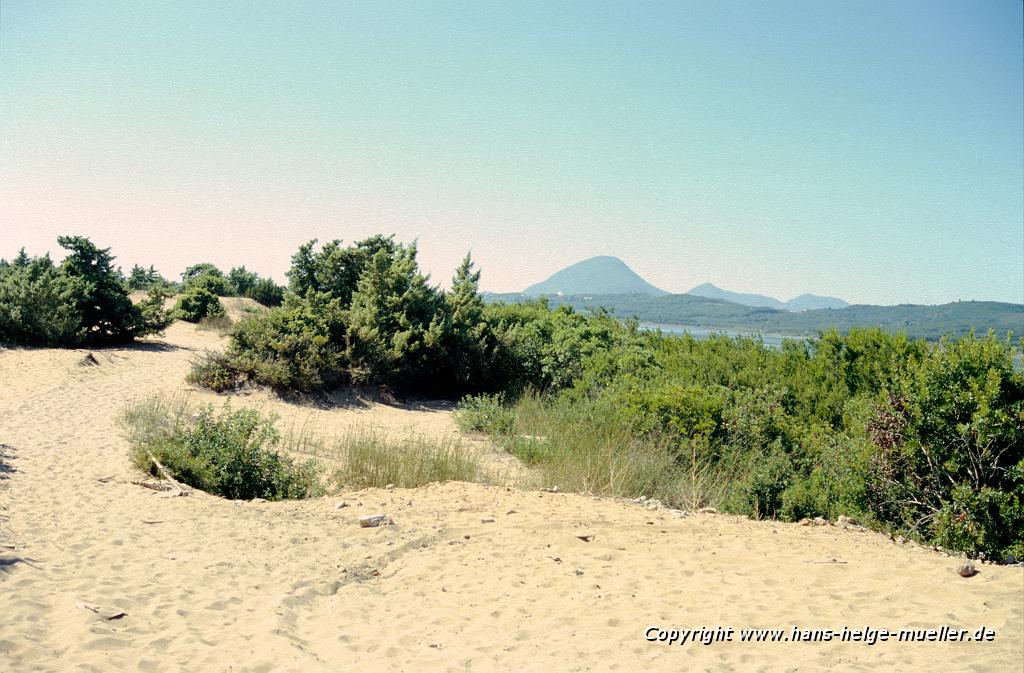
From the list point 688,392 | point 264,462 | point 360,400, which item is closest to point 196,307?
point 360,400

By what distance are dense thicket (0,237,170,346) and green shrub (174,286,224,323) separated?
556cm

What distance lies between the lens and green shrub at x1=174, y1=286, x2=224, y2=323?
2814 centimetres

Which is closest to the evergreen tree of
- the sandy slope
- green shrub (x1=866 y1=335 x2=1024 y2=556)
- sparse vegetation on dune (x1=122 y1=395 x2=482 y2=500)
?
sparse vegetation on dune (x1=122 y1=395 x2=482 y2=500)

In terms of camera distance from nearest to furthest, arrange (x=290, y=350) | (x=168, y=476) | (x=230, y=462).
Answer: (x=168, y=476)
(x=230, y=462)
(x=290, y=350)

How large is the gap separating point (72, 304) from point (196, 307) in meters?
9.06

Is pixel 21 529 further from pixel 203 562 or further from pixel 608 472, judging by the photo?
pixel 608 472

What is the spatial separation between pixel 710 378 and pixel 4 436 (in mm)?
12122

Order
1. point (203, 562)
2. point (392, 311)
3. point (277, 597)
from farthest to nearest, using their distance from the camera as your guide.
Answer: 1. point (392, 311)
2. point (203, 562)
3. point (277, 597)

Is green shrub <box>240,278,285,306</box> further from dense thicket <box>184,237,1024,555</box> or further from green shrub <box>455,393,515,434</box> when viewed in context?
green shrub <box>455,393,515,434</box>

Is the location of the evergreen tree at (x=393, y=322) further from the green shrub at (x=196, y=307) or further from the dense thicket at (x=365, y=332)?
the green shrub at (x=196, y=307)

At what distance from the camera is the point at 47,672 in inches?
160

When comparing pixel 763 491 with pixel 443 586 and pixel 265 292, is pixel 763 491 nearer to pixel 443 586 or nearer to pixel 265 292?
pixel 443 586

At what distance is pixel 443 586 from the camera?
600 centimetres

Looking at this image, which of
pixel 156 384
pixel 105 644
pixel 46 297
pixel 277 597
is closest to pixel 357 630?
pixel 277 597
